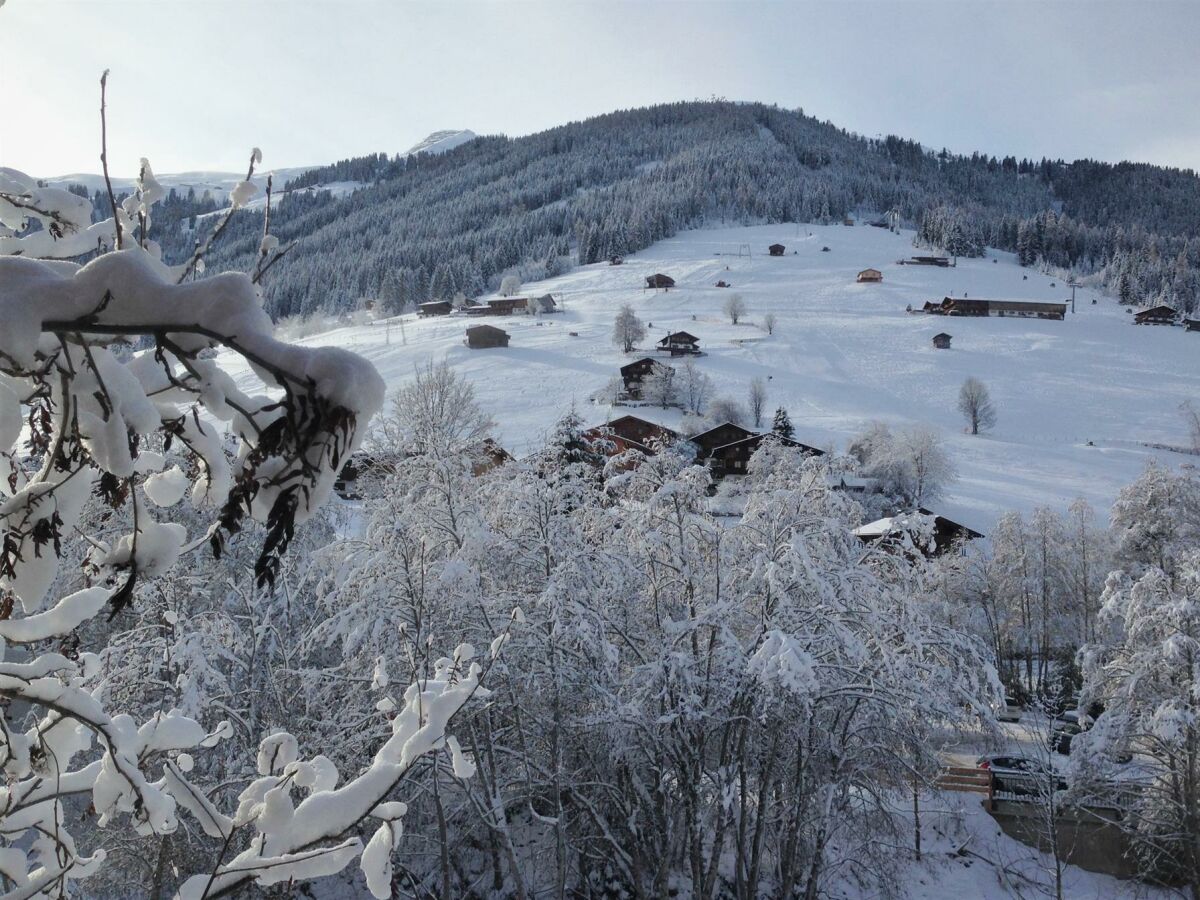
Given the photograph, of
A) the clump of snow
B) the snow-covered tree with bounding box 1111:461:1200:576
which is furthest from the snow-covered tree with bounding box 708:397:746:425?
the clump of snow

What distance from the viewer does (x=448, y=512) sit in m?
10.1

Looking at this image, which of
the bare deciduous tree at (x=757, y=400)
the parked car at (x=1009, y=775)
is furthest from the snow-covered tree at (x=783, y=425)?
the parked car at (x=1009, y=775)

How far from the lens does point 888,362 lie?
204 feet

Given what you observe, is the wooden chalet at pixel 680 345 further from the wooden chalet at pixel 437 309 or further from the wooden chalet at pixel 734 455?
the wooden chalet at pixel 437 309

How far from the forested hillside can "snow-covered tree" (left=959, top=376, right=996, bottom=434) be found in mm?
57473

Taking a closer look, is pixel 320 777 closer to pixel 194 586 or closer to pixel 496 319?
pixel 194 586

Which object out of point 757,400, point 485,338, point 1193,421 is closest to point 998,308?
point 1193,421

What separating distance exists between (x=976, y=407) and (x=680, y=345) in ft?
76.4

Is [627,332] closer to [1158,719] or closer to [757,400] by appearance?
[757,400]

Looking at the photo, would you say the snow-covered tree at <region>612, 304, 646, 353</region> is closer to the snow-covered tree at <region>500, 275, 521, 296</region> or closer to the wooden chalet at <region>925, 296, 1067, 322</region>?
the wooden chalet at <region>925, 296, 1067, 322</region>

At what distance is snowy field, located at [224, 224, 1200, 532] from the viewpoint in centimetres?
4512

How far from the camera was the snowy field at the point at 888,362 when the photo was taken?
4512 cm

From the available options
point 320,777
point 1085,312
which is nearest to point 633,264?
point 1085,312

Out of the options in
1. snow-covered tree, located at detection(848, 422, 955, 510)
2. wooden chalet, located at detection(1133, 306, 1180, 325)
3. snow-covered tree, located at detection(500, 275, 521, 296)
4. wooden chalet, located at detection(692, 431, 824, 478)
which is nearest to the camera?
snow-covered tree, located at detection(848, 422, 955, 510)
